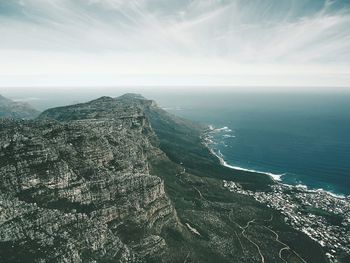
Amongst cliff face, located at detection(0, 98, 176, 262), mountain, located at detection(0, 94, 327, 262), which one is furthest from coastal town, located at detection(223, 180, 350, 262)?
cliff face, located at detection(0, 98, 176, 262)

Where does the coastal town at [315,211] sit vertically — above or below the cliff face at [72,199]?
below

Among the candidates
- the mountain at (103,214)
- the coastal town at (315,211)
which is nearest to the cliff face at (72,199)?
the mountain at (103,214)

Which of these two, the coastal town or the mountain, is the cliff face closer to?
the mountain

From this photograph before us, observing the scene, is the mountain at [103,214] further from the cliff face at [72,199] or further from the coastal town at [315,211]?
the coastal town at [315,211]

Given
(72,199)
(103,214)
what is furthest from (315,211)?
(72,199)

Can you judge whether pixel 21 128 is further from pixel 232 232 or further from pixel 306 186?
pixel 306 186

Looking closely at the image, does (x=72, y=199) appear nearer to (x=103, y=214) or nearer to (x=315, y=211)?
(x=103, y=214)

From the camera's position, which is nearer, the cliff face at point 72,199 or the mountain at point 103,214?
the cliff face at point 72,199
